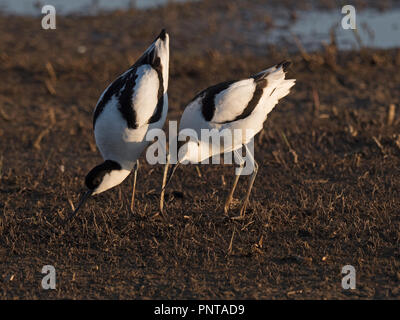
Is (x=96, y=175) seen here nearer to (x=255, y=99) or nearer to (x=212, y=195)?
(x=212, y=195)

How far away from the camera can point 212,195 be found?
559 centimetres

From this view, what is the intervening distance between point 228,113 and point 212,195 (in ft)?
2.50

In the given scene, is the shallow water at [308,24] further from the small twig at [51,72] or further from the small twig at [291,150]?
the small twig at [291,150]

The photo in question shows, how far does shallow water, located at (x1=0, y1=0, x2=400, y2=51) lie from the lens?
995 centimetres

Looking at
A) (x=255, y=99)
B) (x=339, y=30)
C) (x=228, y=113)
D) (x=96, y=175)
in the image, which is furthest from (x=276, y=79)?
(x=339, y=30)

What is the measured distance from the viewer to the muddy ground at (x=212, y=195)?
4.34 meters

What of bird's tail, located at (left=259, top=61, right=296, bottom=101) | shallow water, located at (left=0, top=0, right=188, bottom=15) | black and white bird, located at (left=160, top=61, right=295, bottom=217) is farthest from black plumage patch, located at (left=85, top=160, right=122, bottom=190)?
shallow water, located at (left=0, top=0, right=188, bottom=15)

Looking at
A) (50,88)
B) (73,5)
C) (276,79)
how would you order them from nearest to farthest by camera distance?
(276,79)
(50,88)
(73,5)

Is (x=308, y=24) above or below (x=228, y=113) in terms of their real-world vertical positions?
above

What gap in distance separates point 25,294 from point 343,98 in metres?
4.79

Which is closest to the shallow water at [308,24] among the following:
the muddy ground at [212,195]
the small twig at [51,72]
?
the muddy ground at [212,195]

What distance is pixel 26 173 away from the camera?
608 cm
